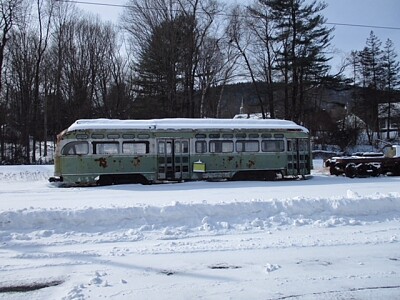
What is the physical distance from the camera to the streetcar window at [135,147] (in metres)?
19.4

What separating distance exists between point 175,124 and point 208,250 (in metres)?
13.6

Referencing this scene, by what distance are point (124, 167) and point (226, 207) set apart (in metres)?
10.2

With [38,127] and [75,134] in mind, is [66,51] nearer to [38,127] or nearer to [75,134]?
[38,127]

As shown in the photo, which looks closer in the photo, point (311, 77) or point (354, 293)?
point (354, 293)

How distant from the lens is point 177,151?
20109 millimetres

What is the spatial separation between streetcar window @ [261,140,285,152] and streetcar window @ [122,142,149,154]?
20.1ft

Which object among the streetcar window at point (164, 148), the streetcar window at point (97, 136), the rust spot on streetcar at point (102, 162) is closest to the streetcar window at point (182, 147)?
the streetcar window at point (164, 148)

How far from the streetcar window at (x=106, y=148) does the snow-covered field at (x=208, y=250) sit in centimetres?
786

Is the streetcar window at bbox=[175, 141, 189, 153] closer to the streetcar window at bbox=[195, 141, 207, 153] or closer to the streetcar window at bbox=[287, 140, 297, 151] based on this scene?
the streetcar window at bbox=[195, 141, 207, 153]

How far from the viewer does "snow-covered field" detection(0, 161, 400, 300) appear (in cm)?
532

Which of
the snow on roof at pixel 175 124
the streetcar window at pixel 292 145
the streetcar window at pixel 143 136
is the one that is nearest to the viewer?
the snow on roof at pixel 175 124

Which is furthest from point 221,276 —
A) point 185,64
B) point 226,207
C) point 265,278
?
point 185,64

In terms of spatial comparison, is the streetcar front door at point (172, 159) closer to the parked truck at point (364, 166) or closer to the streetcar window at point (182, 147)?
the streetcar window at point (182, 147)

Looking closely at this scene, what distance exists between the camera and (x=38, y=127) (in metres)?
46.1
